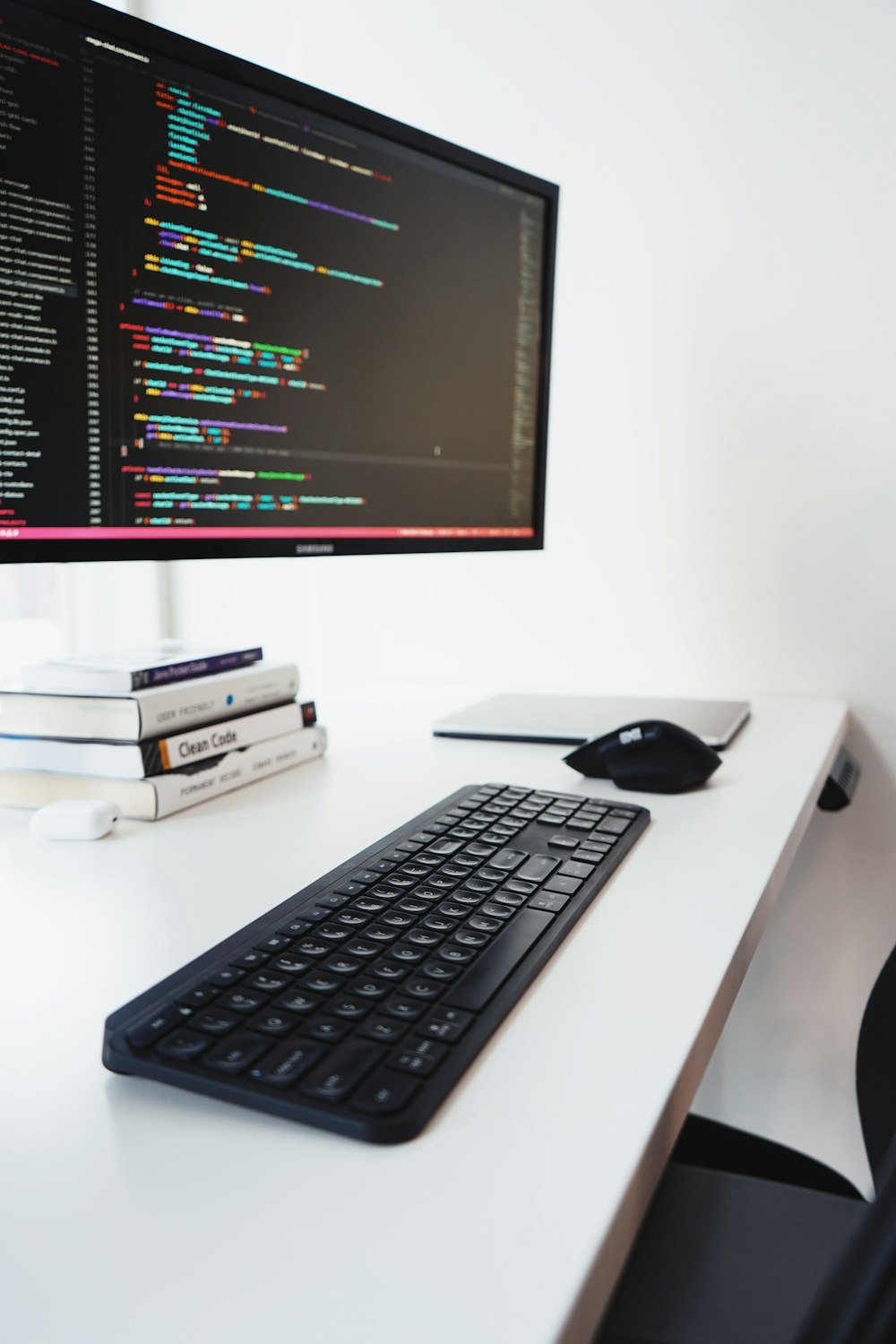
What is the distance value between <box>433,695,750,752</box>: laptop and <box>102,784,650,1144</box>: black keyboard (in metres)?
0.37

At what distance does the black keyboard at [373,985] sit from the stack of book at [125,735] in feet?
0.71

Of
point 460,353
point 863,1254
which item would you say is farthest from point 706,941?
point 460,353

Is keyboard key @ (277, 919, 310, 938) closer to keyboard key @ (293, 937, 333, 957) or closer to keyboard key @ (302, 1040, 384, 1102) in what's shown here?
keyboard key @ (293, 937, 333, 957)

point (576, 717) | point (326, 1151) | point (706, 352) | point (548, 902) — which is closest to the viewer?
point (326, 1151)

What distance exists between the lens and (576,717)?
1.10m

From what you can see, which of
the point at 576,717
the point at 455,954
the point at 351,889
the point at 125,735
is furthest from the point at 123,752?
the point at 576,717

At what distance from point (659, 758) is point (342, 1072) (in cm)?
51

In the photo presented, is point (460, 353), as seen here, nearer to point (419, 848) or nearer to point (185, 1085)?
point (419, 848)

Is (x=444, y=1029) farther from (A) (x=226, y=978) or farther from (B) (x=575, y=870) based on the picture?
(B) (x=575, y=870)

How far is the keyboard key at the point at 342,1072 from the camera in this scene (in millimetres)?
365

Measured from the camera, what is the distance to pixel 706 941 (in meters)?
0.52

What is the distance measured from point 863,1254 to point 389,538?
82 centimetres

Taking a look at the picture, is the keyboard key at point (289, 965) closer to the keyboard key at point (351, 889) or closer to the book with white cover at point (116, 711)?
the keyboard key at point (351, 889)

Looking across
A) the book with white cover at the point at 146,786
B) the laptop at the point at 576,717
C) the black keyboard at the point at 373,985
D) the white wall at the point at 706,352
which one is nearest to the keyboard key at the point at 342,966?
the black keyboard at the point at 373,985
